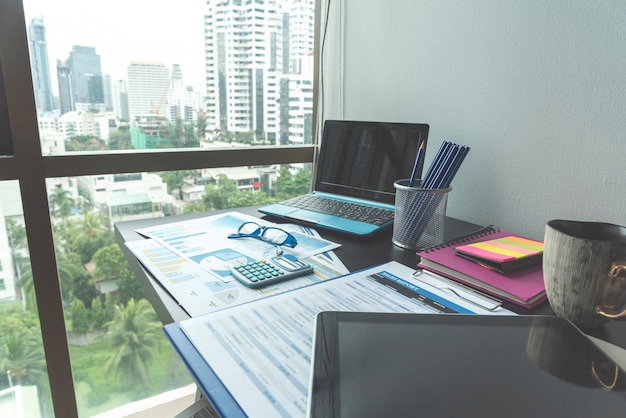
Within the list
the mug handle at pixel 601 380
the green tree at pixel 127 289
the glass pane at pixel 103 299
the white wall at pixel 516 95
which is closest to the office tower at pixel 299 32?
the white wall at pixel 516 95

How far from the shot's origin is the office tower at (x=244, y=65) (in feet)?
4.04

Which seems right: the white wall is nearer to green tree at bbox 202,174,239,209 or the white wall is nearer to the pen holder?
the pen holder

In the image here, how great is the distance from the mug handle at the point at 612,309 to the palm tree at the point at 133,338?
1129 mm

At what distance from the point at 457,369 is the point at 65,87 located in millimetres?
1096

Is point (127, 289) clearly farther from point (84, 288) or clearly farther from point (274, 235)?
point (274, 235)

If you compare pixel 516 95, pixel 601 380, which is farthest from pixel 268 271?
pixel 516 95

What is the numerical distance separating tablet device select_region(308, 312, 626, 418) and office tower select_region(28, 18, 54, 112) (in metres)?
0.93

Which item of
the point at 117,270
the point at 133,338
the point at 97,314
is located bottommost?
the point at 133,338

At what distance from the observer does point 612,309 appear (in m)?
0.47

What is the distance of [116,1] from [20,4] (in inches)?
9.6

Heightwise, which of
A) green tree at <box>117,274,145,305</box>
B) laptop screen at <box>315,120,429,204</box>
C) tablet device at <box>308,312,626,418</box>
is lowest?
green tree at <box>117,274,145,305</box>

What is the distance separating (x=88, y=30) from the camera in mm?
1040

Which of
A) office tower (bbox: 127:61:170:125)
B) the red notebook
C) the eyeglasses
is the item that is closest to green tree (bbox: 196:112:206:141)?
office tower (bbox: 127:61:170:125)

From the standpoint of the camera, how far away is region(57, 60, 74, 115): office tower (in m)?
1.01
